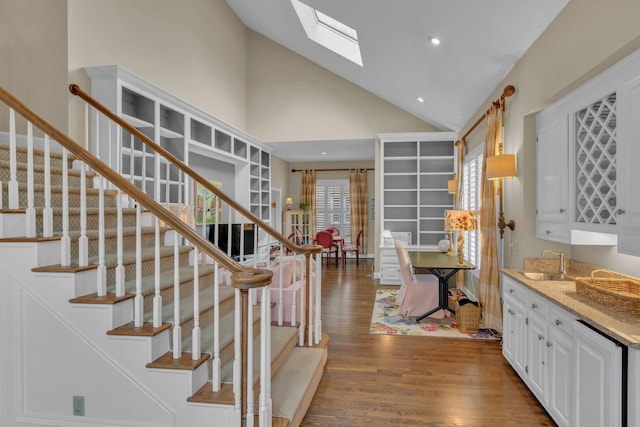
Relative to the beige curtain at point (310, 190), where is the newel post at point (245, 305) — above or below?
below

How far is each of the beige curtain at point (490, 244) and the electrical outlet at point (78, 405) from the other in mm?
3774

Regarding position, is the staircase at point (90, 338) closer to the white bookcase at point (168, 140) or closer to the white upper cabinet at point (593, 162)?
the white bookcase at point (168, 140)

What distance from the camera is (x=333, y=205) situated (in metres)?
11.6

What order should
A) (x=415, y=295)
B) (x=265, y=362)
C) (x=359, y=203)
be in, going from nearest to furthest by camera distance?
(x=265, y=362)
(x=415, y=295)
(x=359, y=203)

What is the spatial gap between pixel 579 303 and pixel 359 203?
29.3ft

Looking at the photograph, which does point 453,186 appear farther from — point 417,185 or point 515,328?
point 515,328

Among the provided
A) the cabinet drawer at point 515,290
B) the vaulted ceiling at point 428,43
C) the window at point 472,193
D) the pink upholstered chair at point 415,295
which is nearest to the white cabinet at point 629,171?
the cabinet drawer at point 515,290

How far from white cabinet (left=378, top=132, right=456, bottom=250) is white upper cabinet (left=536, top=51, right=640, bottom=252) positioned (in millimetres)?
4071

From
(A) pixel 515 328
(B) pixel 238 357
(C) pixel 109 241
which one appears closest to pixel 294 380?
(B) pixel 238 357

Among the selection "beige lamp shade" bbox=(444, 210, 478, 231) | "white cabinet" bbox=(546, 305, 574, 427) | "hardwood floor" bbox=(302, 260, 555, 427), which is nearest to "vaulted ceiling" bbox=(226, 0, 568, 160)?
"beige lamp shade" bbox=(444, 210, 478, 231)

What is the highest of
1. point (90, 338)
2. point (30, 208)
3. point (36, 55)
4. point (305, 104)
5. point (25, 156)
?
point (305, 104)

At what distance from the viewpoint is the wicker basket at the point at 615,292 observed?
2.01 metres

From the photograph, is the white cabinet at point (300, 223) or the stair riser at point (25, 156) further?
the white cabinet at point (300, 223)

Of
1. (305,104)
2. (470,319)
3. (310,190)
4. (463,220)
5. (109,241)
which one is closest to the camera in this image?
(109,241)
